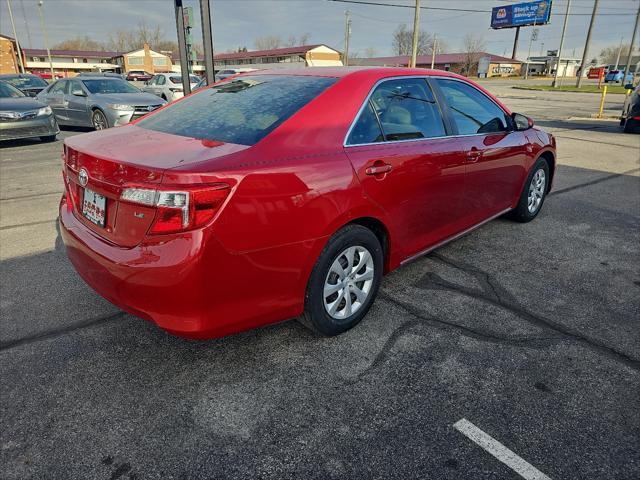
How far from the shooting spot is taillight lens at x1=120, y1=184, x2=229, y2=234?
2.06 m

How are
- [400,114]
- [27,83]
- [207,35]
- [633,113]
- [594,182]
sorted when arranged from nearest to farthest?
[400,114] → [594,182] → [207,35] → [633,113] → [27,83]

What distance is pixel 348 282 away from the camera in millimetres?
2879

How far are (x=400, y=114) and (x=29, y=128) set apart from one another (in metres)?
9.89

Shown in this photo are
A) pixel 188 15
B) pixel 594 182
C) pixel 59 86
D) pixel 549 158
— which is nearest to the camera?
pixel 549 158

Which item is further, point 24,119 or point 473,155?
point 24,119

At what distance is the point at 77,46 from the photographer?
113500 millimetres

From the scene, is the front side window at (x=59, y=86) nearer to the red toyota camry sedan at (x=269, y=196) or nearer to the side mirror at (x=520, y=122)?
the red toyota camry sedan at (x=269, y=196)

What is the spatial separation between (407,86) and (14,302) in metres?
3.28

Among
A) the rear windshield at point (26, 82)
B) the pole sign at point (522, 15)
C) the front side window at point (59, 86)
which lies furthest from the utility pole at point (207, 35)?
the pole sign at point (522, 15)

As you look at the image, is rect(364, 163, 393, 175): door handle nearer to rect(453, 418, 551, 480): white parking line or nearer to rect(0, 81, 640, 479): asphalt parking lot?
rect(0, 81, 640, 479): asphalt parking lot

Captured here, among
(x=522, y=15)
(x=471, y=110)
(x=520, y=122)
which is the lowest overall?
(x=520, y=122)

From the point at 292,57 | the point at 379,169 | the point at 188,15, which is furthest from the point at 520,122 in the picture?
the point at 292,57

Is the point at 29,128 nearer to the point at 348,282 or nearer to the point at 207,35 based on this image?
the point at 207,35

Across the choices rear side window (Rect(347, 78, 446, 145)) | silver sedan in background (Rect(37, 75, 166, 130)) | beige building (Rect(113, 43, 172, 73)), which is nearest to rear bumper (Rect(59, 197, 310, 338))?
rear side window (Rect(347, 78, 446, 145))
